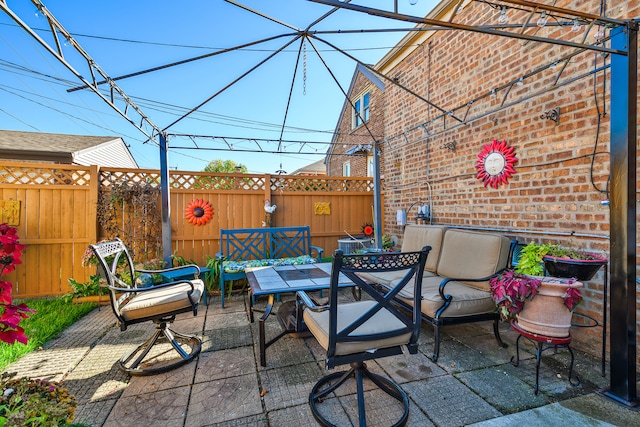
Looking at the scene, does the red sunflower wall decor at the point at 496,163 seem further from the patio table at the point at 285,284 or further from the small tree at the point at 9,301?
the small tree at the point at 9,301

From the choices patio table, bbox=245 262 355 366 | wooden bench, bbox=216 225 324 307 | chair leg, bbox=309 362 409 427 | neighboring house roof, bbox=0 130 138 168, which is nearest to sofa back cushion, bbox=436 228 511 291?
patio table, bbox=245 262 355 366

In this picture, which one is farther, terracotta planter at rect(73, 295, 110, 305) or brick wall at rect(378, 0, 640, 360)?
terracotta planter at rect(73, 295, 110, 305)

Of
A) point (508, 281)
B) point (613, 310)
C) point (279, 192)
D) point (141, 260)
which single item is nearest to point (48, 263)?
point (141, 260)

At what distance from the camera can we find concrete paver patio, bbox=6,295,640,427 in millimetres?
1740

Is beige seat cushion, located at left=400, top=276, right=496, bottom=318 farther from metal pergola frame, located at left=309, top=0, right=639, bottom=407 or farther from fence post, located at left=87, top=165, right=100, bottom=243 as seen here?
fence post, located at left=87, top=165, right=100, bottom=243

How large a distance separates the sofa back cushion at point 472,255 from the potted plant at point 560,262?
454mm

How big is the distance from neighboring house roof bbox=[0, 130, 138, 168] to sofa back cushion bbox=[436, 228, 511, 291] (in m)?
11.0

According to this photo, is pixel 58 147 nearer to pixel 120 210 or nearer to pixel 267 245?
pixel 120 210

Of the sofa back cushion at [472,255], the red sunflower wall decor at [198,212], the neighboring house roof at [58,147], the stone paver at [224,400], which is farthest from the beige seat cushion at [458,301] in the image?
the neighboring house roof at [58,147]

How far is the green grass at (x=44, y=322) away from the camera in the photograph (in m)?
2.58

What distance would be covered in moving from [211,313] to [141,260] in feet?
6.39

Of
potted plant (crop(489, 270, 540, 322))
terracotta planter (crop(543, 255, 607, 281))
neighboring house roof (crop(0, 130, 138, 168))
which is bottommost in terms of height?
potted plant (crop(489, 270, 540, 322))

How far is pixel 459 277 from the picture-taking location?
3.08 metres

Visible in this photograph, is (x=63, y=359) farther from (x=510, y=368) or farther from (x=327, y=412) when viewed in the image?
(x=510, y=368)
